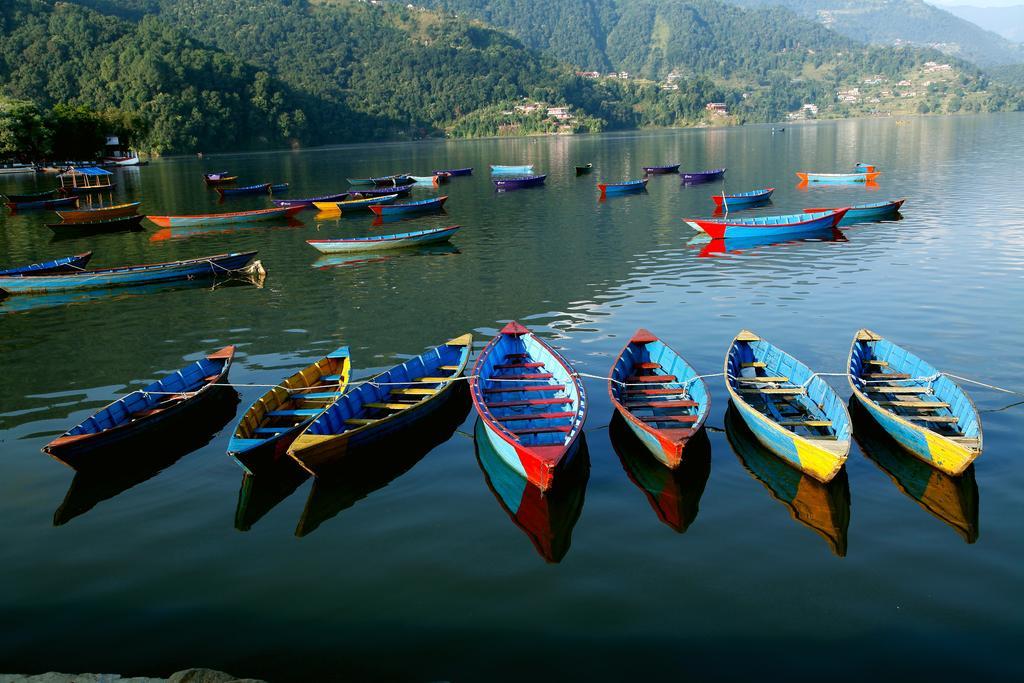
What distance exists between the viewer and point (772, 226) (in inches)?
1623

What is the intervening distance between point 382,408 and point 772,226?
31.3 meters

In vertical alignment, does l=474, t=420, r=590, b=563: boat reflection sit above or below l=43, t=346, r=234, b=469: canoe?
below

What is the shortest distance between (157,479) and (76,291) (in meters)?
23.1

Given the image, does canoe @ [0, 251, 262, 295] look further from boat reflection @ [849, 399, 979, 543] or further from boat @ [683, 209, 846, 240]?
boat reflection @ [849, 399, 979, 543]

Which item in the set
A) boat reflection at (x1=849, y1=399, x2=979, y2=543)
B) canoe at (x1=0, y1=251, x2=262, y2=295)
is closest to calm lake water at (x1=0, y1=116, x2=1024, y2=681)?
boat reflection at (x1=849, y1=399, x2=979, y2=543)

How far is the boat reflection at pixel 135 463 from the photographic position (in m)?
15.0

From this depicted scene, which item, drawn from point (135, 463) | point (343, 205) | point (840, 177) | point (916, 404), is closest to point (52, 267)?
point (135, 463)

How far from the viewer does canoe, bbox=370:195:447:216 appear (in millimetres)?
55844

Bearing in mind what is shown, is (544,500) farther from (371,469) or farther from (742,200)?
(742,200)

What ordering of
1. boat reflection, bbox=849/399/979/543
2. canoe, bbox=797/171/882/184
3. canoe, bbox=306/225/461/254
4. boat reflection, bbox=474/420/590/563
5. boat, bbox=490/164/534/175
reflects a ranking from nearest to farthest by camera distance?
boat reflection, bbox=474/420/590/563
boat reflection, bbox=849/399/979/543
canoe, bbox=306/225/461/254
canoe, bbox=797/171/882/184
boat, bbox=490/164/534/175

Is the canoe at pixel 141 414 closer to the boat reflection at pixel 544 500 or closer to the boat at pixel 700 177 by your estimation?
the boat reflection at pixel 544 500

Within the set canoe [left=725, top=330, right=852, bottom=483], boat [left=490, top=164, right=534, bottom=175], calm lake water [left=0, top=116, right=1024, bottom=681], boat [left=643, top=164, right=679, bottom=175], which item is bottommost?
calm lake water [left=0, top=116, right=1024, bottom=681]

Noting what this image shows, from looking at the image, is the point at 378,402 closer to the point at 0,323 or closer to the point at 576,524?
the point at 576,524

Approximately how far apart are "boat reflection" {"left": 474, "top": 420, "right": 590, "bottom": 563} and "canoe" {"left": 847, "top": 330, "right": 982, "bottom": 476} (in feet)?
22.5
